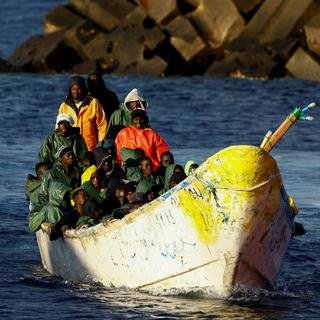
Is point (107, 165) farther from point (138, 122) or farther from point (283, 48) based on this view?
point (283, 48)

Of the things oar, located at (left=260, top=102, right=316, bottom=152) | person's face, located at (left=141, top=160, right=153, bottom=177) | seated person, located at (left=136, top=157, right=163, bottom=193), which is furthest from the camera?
person's face, located at (left=141, top=160, right=153, bottom=177)

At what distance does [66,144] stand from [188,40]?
25.0m

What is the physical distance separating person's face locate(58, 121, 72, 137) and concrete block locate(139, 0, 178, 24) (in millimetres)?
26388

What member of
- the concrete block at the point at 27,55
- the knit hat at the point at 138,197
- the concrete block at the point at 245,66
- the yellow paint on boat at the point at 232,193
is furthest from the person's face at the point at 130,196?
the concrete block at the point at 27,55

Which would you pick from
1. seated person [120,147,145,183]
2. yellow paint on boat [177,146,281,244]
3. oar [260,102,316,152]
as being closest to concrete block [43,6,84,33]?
seated person [120,147,145,183]

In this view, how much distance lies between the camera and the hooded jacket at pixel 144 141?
2069cm

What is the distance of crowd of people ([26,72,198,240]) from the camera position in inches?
749

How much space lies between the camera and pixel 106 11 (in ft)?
160

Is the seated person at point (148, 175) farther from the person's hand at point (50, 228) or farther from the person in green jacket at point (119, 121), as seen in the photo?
the person in green jacket at point (119, 121)

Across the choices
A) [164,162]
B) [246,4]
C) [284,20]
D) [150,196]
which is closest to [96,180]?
[150,196]

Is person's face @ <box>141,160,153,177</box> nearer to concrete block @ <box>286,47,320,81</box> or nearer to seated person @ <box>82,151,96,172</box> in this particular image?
seated person @ <box>82,151,96,172</box>

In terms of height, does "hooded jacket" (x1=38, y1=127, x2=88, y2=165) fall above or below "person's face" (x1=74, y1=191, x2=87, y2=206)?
above

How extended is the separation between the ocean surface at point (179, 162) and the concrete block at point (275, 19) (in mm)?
1591

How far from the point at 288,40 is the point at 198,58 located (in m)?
3.99
